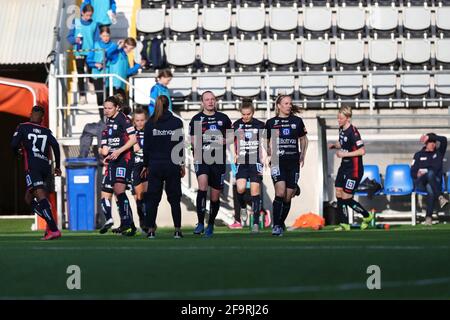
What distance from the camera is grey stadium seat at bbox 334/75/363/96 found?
73.0 ft

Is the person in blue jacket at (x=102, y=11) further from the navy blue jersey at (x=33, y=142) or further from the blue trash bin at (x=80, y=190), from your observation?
the navy blue jersey at (x=33, y=142)

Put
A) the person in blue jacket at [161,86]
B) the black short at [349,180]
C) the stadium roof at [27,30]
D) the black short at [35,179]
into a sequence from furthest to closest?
the stadium roof at [27,30], the person in blue jacket at [161,86], the black short at [349,180], the black short at [35,179]

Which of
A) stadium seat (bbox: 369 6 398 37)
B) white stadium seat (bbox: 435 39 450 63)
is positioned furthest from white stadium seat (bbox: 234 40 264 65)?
white stadium seat (bbox: 435 39 450 63)

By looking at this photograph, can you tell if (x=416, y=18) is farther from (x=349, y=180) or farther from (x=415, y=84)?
(x=349, y=180)

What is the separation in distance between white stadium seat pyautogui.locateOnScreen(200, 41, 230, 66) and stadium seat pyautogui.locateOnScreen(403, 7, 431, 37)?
352 centimetres

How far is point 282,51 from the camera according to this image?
23.0 meters

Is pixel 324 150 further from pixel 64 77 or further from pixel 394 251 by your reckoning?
pixel 394 251

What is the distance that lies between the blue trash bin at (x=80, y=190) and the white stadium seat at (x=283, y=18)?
16.1 ft

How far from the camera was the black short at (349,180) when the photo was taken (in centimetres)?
1786

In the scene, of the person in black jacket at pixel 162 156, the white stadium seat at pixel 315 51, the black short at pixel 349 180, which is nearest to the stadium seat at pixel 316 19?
the white stadium seat at pixel 315 51

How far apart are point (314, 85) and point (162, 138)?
7.94 m

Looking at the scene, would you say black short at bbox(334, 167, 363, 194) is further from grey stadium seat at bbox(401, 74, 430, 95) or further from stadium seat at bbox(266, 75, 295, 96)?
grey stadium seat at bbox(401, 74, 430, 95)
